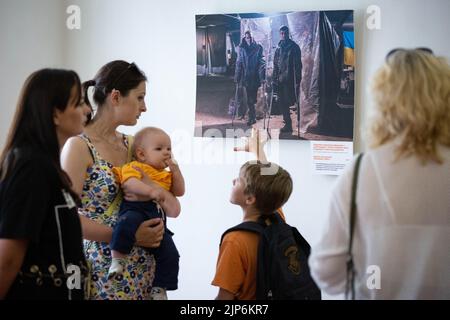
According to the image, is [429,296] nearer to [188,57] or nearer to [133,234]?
[133,234]

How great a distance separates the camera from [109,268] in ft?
7.08

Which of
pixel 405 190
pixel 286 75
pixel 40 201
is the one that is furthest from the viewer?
pixel 286 75

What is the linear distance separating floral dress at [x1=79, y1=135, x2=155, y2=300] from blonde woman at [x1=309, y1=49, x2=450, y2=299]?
2.93 feet

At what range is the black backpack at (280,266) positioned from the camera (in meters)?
2.03

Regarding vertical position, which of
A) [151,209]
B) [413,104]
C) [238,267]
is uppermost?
[413,104]

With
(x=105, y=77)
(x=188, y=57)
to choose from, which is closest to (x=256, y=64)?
(x=188, y=57)

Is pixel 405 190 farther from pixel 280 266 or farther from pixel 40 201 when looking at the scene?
pixel 40 201

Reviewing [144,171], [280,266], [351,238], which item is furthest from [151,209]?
[351,238]

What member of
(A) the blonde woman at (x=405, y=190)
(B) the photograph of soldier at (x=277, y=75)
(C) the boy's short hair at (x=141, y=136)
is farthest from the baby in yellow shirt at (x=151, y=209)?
(B) the photograph of soldier at (x=277, y=75)

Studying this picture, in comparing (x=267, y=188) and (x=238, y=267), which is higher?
(x=267, y=188)

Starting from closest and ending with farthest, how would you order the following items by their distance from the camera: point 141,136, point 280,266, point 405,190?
point 405,190, point 280,266, point 141,136

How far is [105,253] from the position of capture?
7.16 ft

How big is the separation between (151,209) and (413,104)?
114cm
